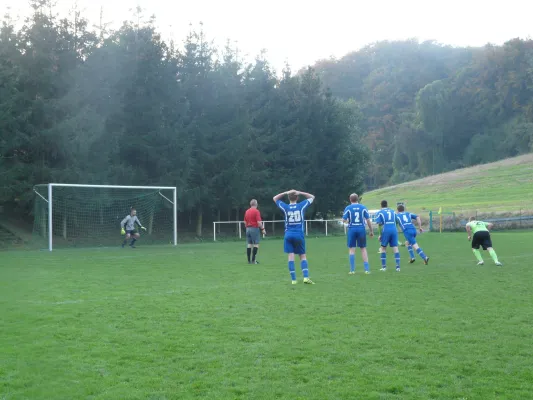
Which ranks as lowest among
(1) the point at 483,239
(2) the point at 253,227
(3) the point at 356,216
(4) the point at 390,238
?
(1) the point at 483,239

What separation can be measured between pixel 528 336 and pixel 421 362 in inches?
78.5

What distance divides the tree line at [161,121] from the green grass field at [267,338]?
19093mm

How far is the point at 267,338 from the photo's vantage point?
24.4 feet

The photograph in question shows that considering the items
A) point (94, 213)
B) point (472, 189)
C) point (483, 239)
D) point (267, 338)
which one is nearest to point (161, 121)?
point (94, 213)

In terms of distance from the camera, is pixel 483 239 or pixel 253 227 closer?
pixel 483 239

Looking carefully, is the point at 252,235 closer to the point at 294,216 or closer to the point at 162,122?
the point at 294,216

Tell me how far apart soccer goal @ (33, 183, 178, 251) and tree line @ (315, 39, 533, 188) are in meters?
45.1

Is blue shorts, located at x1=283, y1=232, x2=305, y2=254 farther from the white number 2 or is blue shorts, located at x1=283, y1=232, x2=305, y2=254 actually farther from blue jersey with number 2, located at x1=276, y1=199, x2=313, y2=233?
the white number 2

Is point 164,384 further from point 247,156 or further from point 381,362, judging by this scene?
point 247,156

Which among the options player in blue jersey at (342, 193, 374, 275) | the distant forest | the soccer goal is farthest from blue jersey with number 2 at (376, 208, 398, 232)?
the distant forest

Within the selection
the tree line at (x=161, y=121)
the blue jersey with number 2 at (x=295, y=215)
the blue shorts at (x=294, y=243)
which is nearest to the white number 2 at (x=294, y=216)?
the blue jersey with number 2 at (x=295, y=215)

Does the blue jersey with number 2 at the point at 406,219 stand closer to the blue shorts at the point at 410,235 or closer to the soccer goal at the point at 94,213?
the blue shorts at the point at 410,235

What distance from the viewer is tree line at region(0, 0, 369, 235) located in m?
31.3

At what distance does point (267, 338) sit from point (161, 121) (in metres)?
29.8
